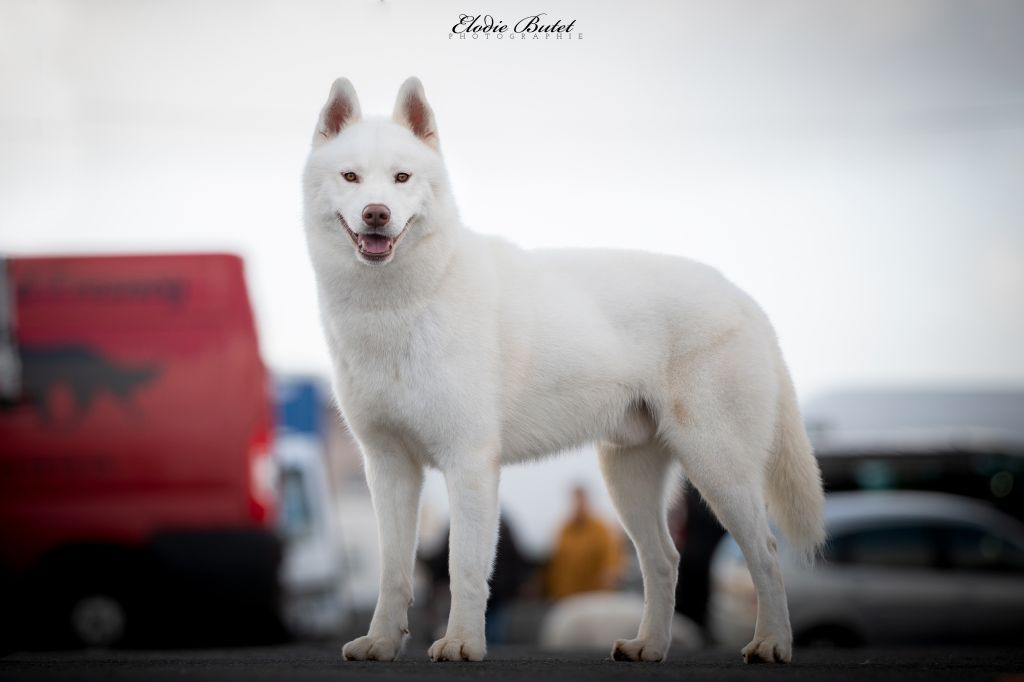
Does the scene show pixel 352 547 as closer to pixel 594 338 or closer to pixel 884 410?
pixel 594 338

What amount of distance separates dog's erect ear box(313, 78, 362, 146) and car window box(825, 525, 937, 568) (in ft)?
25.8

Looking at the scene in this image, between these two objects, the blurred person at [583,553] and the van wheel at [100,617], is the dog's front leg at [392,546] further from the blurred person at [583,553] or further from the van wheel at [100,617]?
the blurred person at [583,553]

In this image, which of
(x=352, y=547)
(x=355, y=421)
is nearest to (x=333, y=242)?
(x=355, y=421)

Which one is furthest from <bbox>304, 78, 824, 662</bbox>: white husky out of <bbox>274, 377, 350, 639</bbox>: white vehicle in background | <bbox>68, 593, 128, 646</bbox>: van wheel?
<bbox>274, 377, 350, 639</bbox>: white vehicle in background

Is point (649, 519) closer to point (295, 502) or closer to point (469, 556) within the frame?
point (469, 556)

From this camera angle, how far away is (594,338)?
562 centimetres

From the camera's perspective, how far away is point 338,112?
17.6 feet

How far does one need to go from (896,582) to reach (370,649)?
771 centimetres

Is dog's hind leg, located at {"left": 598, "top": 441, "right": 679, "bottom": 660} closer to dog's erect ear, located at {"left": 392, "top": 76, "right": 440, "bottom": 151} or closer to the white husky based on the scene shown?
the white husky

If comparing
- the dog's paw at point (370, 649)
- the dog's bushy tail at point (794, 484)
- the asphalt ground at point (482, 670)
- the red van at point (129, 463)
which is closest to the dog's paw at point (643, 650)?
the asphalt ground at point (482, 670)

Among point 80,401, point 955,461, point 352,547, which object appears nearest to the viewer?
point 80,401

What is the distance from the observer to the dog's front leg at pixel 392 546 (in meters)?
5.18

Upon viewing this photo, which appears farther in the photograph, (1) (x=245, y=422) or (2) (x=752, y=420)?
(1) (x=245, y=422)

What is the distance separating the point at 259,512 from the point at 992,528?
6928mm
